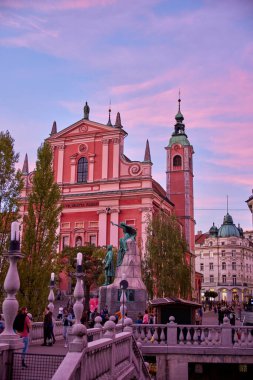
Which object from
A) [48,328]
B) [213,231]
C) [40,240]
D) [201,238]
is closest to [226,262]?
[213,231]

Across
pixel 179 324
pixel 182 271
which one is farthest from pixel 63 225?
pixel 179 324

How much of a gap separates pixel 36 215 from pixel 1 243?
3.53 metres

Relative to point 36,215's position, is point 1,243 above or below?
below

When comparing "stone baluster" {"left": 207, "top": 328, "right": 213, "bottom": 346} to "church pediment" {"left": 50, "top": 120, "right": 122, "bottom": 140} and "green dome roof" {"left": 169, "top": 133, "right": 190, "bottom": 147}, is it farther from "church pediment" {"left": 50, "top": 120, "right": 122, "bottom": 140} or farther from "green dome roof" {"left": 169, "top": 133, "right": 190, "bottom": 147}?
"green dome roof" {"left": 169, "top": 133, "right": 190, "bottom": 147}

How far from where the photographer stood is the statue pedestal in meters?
23.0

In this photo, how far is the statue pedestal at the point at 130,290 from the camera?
75.5 feet

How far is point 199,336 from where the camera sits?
58.3ft

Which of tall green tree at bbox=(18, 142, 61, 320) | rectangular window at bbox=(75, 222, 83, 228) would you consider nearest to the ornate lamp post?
tall green tree at bbox=(18, 142, 61, 320)

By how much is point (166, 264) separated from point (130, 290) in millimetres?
13495

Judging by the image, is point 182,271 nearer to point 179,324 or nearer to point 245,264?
point 179,324

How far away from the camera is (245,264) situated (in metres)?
111

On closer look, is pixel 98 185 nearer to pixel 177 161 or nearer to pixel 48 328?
pixel 177 161

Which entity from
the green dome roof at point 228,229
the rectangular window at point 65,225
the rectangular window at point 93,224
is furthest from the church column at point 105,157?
the green dome roof at point 228,229

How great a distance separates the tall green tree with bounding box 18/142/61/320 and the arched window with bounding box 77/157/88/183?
991 inches
